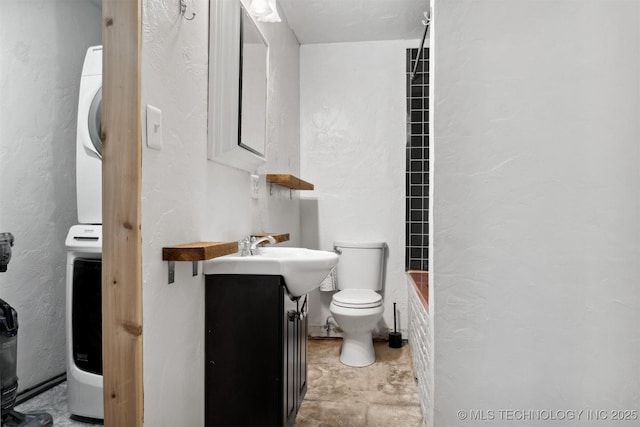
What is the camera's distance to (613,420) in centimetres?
147

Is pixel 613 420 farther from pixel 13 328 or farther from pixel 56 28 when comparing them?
pixel 56 28

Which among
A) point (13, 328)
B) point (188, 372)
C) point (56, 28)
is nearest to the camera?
point (188, 372)

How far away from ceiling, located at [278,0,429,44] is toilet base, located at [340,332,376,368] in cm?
215

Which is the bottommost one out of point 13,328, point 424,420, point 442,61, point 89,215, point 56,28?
point 424,420

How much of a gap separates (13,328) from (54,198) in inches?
29.2

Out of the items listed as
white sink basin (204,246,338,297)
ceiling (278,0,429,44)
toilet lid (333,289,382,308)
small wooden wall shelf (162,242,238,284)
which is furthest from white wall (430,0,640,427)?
ceiling (278,0,429,44)

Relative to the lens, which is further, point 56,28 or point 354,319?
point 354,319

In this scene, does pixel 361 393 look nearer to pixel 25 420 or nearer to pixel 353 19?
pixel 25 420

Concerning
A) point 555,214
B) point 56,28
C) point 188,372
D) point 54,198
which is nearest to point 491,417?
point 555,214

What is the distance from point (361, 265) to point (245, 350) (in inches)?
65.3

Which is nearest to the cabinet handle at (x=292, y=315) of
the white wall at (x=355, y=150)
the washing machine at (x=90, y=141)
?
the washing machine at (x=90, y=141)

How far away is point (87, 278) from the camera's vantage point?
1.73 metres

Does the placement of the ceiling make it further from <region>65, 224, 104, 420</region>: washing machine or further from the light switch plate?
<region>65, 224, 104, 420</region>: washing machine

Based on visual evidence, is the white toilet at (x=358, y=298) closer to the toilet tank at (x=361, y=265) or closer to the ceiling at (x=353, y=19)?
the toilet tank at (x=361, y=265)
